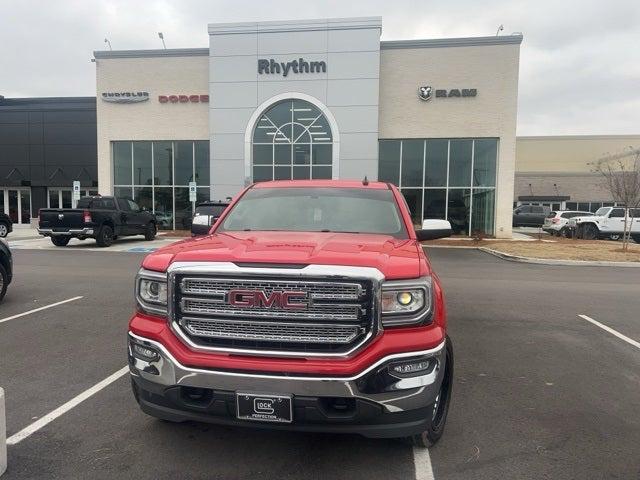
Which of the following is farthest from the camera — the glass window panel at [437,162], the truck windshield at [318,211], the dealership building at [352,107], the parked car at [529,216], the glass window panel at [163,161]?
the parked car at [529,216]

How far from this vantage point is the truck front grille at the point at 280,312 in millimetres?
2742

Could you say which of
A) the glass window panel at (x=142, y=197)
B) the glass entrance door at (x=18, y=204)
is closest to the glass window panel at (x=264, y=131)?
the glass window panel at (x=142, y=197)

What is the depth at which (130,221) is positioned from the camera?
19578 millimetres

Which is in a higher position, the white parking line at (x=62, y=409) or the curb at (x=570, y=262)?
the white parking line at (x=62, y=409)

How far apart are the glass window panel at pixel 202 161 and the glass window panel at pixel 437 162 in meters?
11.8

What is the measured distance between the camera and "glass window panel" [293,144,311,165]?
2534 cm

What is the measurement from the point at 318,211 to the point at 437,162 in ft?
72.1

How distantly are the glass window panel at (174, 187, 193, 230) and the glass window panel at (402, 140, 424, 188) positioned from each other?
1182 cm

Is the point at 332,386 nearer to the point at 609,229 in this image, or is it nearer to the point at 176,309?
the point at 176,309

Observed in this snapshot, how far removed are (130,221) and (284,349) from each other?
1838 centimetres

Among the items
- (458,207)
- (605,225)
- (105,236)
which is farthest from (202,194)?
(605,225)

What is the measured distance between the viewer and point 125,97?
26766 millimetres

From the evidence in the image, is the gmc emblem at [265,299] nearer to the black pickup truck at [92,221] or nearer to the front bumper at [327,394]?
the front bumper at [327,394]

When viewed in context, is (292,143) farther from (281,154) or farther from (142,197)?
(142,197)
